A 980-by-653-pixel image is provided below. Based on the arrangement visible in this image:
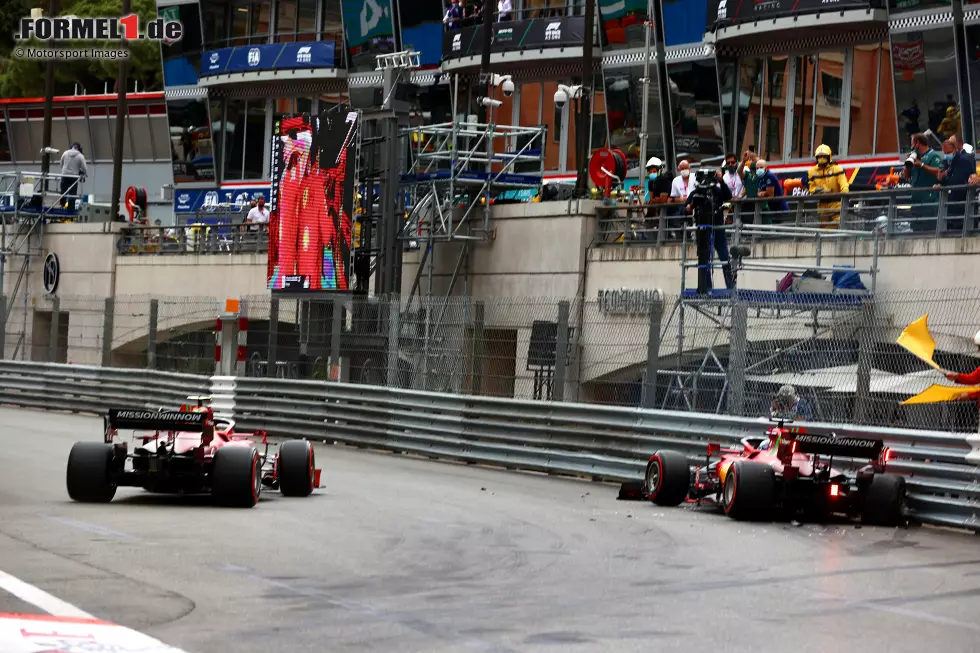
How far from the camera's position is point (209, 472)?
13.6m

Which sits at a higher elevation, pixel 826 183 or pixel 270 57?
pixel 270 57

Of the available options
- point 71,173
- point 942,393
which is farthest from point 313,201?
point 71,173

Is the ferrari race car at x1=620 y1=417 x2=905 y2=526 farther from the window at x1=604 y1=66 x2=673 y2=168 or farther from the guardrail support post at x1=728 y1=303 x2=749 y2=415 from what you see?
the window at x1=604 y1=66 x2=673 y2=168

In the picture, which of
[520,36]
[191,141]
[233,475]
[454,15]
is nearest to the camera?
[233,475]

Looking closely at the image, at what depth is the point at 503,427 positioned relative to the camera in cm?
1994

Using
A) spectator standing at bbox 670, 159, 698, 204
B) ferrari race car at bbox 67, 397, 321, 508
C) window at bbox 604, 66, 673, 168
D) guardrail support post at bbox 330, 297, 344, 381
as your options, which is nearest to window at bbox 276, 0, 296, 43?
window at bbox 604, 66, 673, 168

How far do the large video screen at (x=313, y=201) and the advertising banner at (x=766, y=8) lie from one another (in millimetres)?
9862

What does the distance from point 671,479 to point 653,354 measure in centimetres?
312

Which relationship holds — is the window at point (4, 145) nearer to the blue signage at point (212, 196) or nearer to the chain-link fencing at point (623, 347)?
the blue signage at point (212, 196)

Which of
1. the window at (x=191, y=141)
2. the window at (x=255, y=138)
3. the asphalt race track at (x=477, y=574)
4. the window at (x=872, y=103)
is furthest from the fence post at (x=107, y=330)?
the window at (x=191, y=141)

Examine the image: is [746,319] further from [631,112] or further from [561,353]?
[631,112]

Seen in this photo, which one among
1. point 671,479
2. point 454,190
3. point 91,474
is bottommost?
point 91,474

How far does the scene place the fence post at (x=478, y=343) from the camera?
20.8 metres

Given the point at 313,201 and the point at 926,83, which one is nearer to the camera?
the point at 313,201
